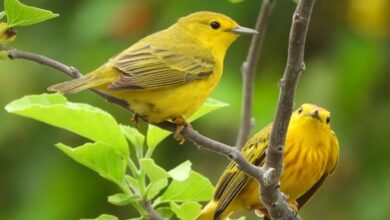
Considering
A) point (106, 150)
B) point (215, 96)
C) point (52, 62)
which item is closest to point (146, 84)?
point (106, 150)

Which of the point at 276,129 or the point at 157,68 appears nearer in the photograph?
the point at 276,129

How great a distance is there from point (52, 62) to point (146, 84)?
739 mm

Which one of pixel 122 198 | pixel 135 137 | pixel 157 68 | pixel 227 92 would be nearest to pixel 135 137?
pixel 135 137

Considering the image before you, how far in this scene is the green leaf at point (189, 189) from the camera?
12.1ft

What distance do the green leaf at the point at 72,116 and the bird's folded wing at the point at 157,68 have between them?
0.24 metres

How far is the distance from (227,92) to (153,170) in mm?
2785

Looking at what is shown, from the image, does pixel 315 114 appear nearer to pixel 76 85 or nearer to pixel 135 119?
pixel 135 119

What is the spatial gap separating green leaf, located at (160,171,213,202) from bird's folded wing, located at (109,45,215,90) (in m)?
0.36

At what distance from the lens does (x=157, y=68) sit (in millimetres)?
4168

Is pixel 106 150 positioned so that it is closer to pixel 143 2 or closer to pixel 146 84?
pixel 146 84

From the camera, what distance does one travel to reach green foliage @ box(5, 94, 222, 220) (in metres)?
3.46

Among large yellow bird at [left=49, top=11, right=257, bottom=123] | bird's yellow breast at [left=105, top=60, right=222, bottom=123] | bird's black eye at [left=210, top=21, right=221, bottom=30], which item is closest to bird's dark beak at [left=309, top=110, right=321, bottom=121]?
large yellow bird at [left=49, top=11, right=257, bottom=123]

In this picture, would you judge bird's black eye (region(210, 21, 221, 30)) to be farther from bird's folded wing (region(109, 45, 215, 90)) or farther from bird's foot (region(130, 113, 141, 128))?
bird's foot (region(130, 113, 141, 128))

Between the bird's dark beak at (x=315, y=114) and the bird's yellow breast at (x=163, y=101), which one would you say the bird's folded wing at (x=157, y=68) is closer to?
the bird's yellow breast at (x=163, y=101)
